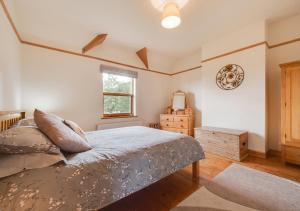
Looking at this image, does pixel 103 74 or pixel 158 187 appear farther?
pixel 103 74

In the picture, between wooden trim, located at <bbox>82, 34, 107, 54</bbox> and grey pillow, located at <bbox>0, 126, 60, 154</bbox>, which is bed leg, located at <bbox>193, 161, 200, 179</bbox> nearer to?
grey pillow, located at <bbox>0, 126, 60, 154</bbox>

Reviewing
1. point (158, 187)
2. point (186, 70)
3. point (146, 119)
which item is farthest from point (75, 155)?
point (186, 70)

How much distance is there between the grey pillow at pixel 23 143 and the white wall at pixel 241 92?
3351 mm

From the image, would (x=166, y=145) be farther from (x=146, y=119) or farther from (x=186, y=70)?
(x=186, y=70)

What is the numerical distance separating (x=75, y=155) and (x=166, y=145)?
950 mm

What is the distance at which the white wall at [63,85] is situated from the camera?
8.45 feet

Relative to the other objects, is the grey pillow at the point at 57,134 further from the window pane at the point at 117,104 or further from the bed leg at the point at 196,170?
the window pane at the point at 117,104

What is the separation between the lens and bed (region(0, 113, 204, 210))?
2.61 ft

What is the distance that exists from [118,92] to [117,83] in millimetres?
246

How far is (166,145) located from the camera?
1.63 m

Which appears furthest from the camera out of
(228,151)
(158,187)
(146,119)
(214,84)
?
(146,119)

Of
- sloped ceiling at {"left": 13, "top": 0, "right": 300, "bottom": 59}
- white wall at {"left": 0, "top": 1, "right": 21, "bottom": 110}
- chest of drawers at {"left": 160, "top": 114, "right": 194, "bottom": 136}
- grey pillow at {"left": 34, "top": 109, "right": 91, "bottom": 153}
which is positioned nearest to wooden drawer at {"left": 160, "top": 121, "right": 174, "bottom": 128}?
chest of drawers at {"left": 160, "top": 114, "right": 194, "bottom": 136}

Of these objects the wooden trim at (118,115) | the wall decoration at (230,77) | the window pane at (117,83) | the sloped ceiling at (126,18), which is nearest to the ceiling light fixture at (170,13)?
the sloped ceiling at (126,18)

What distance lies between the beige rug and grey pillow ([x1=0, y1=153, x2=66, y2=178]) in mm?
1267
